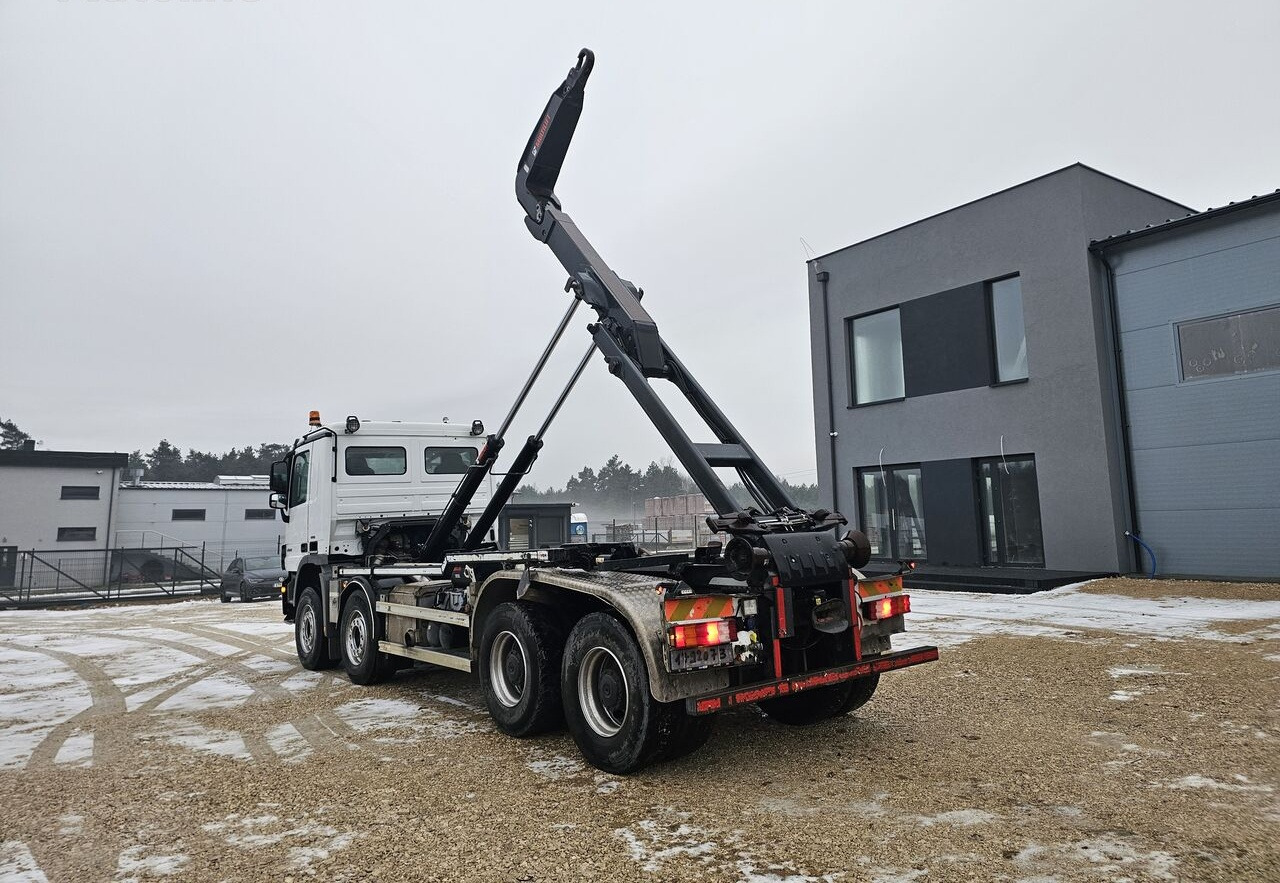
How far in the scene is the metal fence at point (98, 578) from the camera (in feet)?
77.9

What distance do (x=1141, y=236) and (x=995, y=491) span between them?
5716 mm

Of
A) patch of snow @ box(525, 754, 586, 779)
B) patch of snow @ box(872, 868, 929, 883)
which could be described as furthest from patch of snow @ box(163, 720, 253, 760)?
patch of snow @ box(872, 868, 929, 883)

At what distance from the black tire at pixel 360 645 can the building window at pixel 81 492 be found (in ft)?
115

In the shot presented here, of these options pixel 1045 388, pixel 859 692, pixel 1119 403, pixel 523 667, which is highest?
pixel 1045 388

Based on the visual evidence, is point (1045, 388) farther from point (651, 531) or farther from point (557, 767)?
point (651, 531)

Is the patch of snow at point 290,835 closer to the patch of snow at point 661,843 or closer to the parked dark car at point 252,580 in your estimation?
the patch of snow at point 661,843

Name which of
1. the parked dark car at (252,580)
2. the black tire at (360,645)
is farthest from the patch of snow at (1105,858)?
the parked dark car at (252,580)

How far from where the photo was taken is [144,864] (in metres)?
3.68

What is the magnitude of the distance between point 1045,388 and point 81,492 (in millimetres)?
40078

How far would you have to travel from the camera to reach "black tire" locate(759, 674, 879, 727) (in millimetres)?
5816

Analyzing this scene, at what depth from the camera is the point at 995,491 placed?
16.6m

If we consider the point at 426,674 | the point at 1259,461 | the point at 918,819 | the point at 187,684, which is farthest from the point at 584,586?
the point at 1259,461

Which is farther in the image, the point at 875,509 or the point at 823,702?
the point at 875,509

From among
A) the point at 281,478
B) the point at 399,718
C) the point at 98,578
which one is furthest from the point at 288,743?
the point at 98,578
